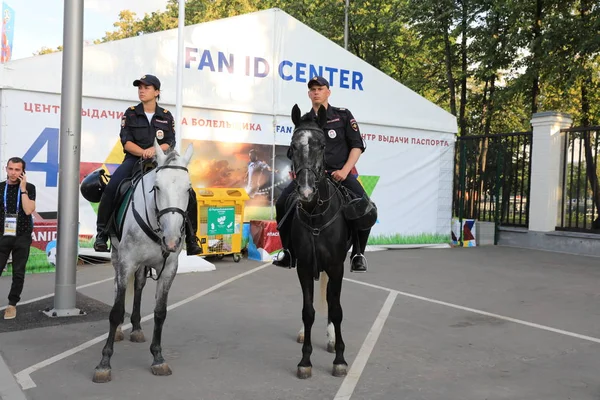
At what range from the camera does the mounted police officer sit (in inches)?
217

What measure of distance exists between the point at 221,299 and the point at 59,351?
2.96 metres

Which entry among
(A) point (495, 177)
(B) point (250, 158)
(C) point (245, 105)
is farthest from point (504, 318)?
(A) point (495, 177)

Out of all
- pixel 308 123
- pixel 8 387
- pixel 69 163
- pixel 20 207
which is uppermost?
pixel 308 123

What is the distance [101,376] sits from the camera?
459 cm

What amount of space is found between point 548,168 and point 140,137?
12849 mm

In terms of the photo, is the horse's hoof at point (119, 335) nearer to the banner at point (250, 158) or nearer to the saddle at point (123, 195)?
the saddle at point (123, 195)

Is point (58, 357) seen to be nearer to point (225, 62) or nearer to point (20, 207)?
point (20, 207)

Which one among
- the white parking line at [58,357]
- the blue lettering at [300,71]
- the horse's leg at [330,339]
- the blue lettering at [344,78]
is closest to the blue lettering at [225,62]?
the blue lettering at [300,71]

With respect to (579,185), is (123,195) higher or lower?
lower

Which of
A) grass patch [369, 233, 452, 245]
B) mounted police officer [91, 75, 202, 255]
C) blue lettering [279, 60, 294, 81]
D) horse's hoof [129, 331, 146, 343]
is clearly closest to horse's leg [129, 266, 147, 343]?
horse's hoof [129, 331, 146, 343]

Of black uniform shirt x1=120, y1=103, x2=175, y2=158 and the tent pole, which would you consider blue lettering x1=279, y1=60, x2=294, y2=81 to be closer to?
the tent pole

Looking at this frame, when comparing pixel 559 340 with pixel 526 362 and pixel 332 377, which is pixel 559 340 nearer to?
pixel 526 362

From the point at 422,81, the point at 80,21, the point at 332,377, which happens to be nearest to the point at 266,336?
the point at 332,377

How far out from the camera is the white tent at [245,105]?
33.8 feet
